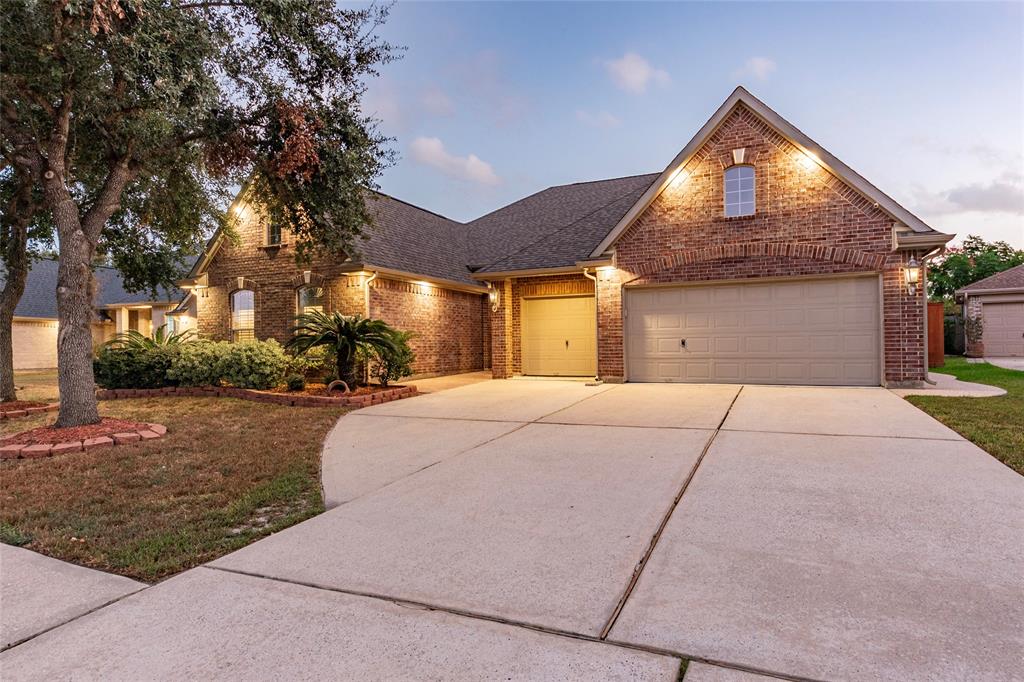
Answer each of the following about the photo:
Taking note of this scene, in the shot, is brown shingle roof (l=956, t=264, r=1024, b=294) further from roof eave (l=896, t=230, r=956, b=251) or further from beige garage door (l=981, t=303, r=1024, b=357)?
roof eave (l=896, t=230, r=956, b=251)

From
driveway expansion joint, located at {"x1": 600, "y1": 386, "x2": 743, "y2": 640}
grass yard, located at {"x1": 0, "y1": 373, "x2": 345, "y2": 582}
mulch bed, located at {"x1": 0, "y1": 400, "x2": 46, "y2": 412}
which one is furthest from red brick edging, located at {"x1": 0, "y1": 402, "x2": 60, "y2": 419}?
driveway expansion joint, located at {"x1": 600, "y1": 386, "x2": 743, "y2": 640}

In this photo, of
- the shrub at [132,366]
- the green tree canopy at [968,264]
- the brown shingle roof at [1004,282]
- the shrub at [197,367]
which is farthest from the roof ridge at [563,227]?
the green tree canopy at [968,264]

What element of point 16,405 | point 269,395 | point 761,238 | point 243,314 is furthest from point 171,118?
point 761,238

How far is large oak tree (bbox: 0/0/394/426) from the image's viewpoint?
6.70 metres

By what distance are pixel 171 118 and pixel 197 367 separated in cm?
530

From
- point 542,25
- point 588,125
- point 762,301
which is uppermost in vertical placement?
point 588,125

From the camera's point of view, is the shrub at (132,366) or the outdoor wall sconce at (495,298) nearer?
the shrub at (132,366)

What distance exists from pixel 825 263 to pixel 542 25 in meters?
10.1

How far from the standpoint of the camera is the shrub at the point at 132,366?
11344mm

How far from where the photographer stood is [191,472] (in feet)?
16.8

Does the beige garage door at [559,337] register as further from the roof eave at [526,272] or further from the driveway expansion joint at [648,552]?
the driveway expansion joint at [648,552]

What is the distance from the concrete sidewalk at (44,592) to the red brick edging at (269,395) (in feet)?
21.2

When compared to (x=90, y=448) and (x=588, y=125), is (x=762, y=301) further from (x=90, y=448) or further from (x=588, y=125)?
(x=588, y=125)

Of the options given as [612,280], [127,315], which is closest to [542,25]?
[612,280]
